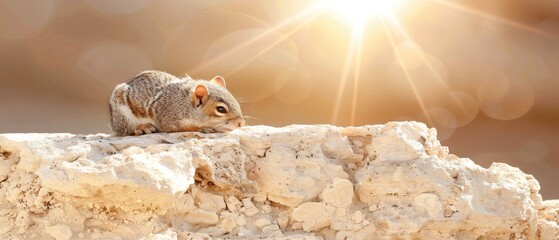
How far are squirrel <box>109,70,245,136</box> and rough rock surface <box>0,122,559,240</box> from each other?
0.39 meters

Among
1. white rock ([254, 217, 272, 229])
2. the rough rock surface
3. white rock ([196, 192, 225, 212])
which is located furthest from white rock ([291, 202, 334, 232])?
white rock ([196, 192, 225, 212])

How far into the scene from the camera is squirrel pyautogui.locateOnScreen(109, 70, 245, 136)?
4461 millimetres

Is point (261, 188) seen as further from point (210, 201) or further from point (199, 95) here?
point (199, 95)

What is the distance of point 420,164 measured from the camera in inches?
149

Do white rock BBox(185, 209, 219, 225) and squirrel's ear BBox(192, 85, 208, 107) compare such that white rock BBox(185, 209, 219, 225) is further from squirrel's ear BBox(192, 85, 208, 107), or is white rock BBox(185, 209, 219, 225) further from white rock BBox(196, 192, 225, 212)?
squirrel's ear BBox(192, 85, 208, 107)

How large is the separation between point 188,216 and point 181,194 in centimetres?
26

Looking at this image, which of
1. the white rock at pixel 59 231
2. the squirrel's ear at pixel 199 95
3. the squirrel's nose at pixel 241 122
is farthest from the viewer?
the squirrel's ear at pixel 199 95

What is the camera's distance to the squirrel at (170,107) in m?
4.46

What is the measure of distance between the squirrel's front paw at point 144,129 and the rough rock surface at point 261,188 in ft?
1.87

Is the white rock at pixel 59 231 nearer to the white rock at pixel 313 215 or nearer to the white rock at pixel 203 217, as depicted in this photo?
the white rock at pixel 203 217

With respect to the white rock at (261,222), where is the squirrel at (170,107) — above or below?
above

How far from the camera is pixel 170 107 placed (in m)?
4.54

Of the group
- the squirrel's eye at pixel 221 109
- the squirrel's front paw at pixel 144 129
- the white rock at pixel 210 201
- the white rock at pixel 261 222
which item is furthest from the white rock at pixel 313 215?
the squirrel's front paw at pixel 144 129

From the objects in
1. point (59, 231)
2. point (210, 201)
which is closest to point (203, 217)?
point (210, 201)
